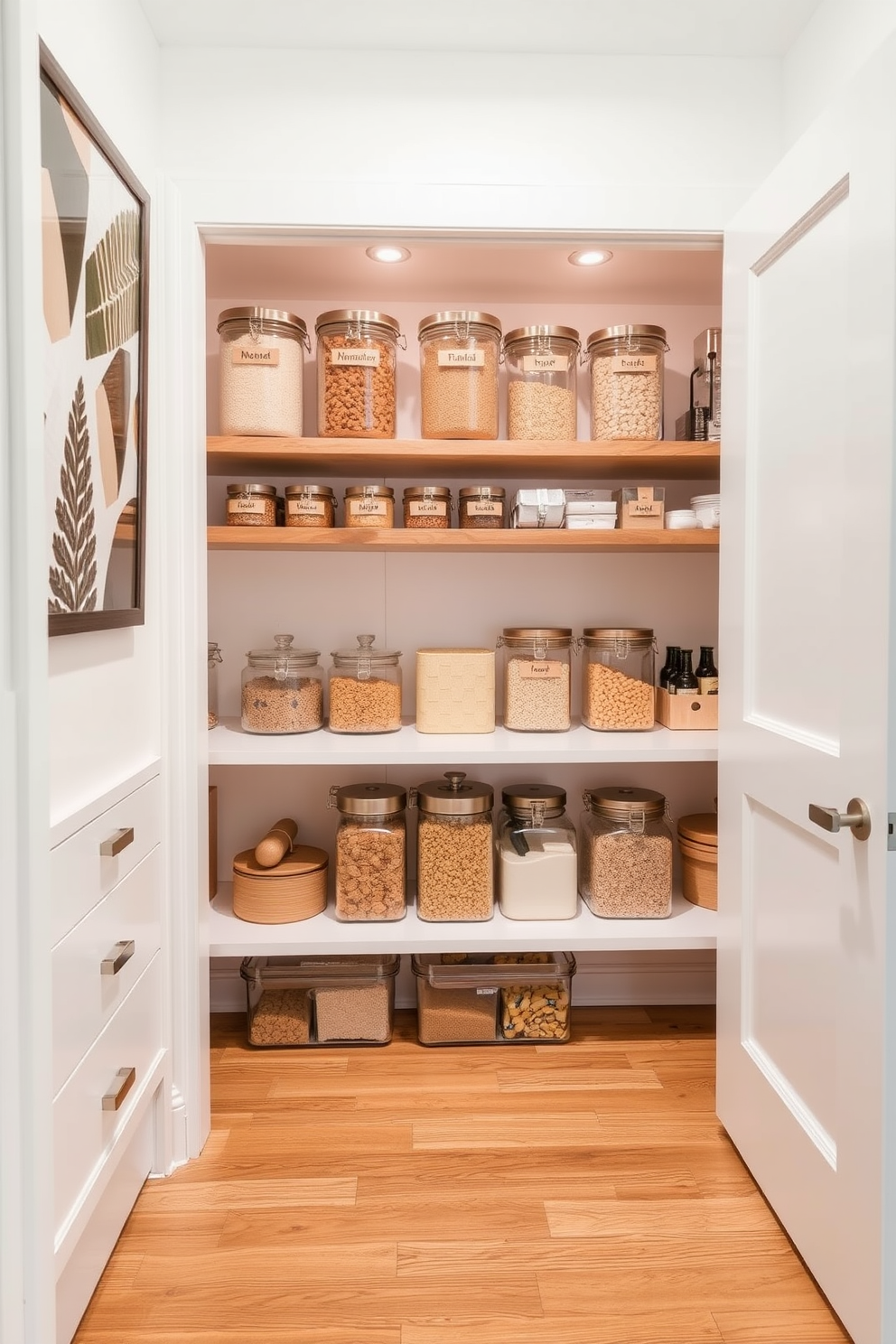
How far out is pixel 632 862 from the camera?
2.11 m

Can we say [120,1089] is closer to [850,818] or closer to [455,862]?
[455,862]

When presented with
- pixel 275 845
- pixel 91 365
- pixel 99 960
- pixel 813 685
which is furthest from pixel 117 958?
A: pixel 813 685

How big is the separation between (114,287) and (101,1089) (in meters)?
1.33

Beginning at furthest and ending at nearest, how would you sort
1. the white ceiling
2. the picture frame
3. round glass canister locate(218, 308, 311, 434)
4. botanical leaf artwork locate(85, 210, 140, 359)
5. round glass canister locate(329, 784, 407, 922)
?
round glass canister locate(329, 784, 407, 922), round glass canister locate(218, 308, 311, 434), the white ceiling, botanical leaf artwork locate(85, 210, 140, 359), the picture frame

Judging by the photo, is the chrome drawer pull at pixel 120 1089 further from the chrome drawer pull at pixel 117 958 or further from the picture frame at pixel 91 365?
the picture frame at pixel 91 365

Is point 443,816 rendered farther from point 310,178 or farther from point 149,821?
point 310,178

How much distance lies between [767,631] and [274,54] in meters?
1.55

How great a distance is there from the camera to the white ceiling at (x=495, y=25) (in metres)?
1.66

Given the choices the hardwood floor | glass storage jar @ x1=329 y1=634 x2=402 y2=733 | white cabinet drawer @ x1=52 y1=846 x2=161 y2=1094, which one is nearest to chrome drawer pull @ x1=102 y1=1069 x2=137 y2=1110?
white cabinet drawer @ x1=52 y1=846 x2=161 y2=1094

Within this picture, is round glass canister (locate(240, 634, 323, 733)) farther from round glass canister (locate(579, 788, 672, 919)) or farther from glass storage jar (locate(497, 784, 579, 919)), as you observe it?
round glass canister (locate(579, 788, 672, 919))

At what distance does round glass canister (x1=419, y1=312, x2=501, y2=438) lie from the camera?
1957 mm

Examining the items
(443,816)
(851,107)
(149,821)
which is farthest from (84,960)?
(851,107)

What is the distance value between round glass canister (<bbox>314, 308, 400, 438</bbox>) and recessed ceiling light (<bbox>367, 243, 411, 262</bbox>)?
0.16 meters

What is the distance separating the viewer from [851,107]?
4.17 feet
